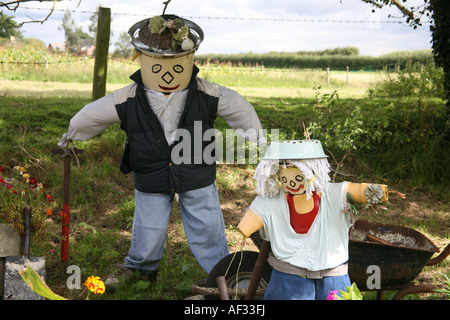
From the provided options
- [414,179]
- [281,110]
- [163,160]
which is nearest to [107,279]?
[163,160]

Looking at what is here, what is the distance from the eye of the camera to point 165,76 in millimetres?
3486

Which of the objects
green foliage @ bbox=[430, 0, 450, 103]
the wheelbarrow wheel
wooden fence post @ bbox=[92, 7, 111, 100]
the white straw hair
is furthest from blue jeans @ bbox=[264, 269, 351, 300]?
green foliage @ bbox=[430, 0, 450, 103]

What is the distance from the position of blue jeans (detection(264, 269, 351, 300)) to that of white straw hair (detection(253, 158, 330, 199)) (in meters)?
0.46

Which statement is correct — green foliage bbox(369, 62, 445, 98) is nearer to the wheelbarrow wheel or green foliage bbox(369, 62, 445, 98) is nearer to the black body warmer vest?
the black body warmer vest

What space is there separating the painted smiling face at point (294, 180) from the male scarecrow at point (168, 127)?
2.49ft

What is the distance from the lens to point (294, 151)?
109 inches

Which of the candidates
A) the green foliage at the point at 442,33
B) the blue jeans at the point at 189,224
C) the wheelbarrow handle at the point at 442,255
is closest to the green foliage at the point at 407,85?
the green foliage at the point at 442,33

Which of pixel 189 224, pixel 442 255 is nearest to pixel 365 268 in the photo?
pixel 442 255

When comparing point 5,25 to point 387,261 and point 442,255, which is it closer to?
point 387,261

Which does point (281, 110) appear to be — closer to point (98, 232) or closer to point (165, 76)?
point (98, 232)

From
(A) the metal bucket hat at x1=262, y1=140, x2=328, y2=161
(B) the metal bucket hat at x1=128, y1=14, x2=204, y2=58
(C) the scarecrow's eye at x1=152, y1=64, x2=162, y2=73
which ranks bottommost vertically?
(A) the metal bucket hat at x1=262, y1=140, x2=328, y2=161

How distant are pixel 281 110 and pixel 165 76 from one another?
5.49 m

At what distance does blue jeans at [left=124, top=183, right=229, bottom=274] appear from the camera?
142 inches

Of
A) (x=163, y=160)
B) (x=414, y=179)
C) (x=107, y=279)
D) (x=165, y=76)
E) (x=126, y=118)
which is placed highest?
(x=165, y=76)
